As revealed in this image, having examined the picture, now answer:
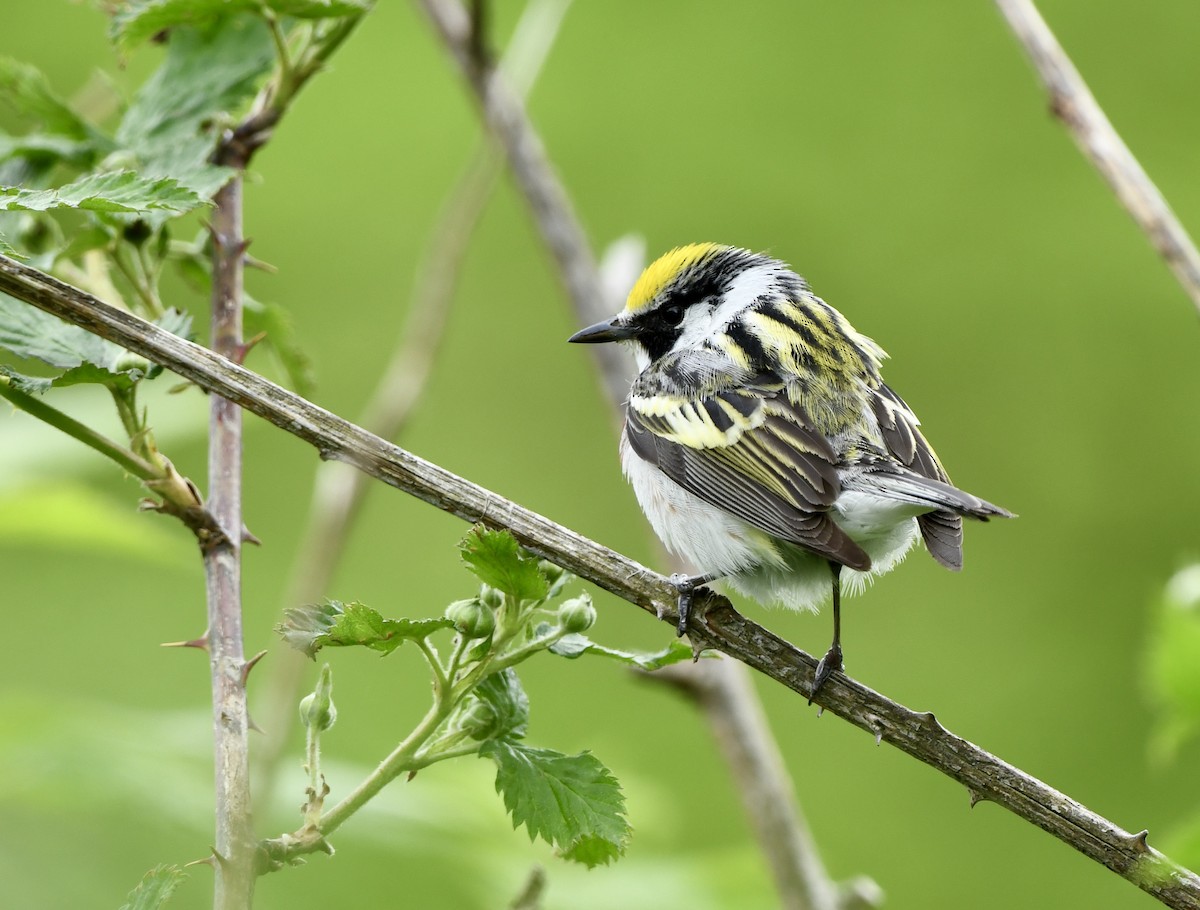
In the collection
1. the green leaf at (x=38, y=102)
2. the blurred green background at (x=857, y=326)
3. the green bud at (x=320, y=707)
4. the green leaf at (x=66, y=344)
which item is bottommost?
the blurred green background at (x=857, y=326)

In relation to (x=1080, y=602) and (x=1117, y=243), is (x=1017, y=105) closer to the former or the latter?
(x=1117, y=243)

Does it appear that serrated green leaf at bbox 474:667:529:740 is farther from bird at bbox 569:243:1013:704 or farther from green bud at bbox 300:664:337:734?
bird at bbox 569:243:1013:704

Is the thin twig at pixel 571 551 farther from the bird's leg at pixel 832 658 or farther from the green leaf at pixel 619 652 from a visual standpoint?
the green leaf at pixel 619 652

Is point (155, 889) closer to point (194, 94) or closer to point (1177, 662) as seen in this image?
point (194, 94)

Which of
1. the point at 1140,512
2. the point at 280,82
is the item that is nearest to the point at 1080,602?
the point at 1140,512

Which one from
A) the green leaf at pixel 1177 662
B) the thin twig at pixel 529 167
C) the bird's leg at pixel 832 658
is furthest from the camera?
the thin twig at pixel 529 167

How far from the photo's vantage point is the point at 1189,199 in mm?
6094

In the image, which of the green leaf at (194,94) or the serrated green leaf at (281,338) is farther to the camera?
the serrated green leaf at (281,338)

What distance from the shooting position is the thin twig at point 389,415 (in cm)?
94

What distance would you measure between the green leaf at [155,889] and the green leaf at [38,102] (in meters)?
1.04

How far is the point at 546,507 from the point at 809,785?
69.4 inches

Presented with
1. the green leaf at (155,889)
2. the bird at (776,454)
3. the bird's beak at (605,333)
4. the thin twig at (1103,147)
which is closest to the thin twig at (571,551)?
the bird at (776,454)

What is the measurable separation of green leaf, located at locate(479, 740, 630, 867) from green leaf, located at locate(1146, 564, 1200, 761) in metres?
0.84

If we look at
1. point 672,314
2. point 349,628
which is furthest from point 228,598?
point 672,314
